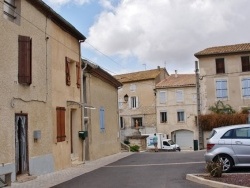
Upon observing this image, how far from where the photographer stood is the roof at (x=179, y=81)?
53.8 m

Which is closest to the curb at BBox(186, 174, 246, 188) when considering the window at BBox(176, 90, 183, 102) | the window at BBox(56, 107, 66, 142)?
the window at BBox(56, 107, 66, 142)

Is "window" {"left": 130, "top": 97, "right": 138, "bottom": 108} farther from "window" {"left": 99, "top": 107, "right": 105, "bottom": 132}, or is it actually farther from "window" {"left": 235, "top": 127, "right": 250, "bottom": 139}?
"window" {"left": 235, "top": 127, "right": 250, "bottom": 139}

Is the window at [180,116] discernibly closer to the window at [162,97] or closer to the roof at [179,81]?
the window at [162,97]

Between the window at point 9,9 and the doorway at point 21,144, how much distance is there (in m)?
3.16

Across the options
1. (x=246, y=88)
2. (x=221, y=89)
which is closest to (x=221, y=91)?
(x=221, y=89)

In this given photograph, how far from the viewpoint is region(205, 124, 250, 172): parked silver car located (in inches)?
477

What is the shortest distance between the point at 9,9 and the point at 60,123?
520cm

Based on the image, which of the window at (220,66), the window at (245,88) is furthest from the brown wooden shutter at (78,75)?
the window at (245,88)

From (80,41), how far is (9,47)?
304 inches

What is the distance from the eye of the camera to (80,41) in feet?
64.6

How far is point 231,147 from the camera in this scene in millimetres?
12188

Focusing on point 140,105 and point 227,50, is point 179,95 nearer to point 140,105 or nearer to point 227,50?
point 140,105

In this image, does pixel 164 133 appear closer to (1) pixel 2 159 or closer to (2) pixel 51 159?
(2) pixel 51 159

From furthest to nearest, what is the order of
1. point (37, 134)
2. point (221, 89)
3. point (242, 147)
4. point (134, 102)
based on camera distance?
point (134, 102)
point (221, 89)
point (37, 134)
point (242, 147)
